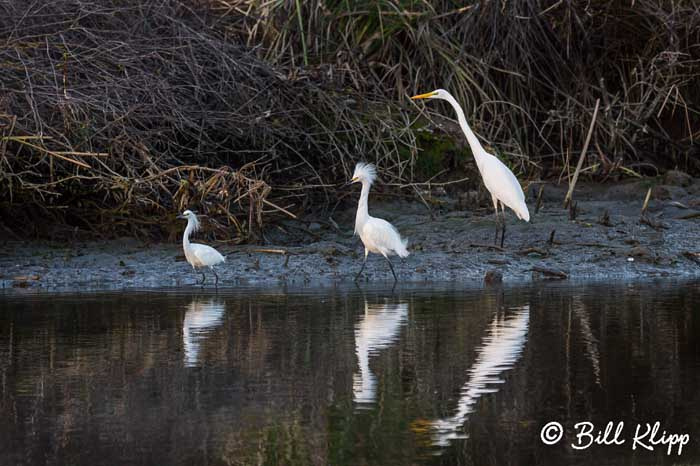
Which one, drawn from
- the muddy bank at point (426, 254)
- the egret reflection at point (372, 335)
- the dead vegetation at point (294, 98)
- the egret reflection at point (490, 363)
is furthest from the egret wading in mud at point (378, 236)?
the egret reflection at point (490, 363)

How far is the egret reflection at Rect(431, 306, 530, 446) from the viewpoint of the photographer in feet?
15.0

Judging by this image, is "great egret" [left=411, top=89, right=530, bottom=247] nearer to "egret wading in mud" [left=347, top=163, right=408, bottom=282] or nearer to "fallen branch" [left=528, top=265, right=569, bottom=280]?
"fallen branch" [left=528, top=265, right=569, bottom=280]

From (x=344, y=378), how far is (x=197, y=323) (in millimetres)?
2004

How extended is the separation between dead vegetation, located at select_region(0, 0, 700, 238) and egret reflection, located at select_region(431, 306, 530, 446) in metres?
3.99

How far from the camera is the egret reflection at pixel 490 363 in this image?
4.56 meters

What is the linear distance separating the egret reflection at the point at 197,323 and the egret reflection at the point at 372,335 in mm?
889

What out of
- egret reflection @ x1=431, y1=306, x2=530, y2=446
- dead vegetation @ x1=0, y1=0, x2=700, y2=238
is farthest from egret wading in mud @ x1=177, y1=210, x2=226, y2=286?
egret reflection @ x1=431, y1=306, x2=530, y2=446

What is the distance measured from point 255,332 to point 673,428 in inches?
120

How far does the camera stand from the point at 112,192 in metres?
10.9

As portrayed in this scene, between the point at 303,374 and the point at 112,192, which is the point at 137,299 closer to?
the point at 112,192

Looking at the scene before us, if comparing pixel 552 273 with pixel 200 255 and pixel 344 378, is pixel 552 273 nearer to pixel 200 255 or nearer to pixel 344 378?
pixel 200 255

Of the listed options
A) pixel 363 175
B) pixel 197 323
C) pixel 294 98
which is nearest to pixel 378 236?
pixel 363 175

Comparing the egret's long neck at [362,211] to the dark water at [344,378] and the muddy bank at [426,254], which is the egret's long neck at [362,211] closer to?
the muddy bank at [426,254]

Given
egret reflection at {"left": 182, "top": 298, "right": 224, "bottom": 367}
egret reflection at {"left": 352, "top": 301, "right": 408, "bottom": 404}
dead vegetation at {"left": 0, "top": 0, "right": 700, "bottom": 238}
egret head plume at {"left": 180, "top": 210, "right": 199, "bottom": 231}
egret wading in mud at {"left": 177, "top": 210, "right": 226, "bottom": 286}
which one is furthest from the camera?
dead vegetation at {"left": 0, "top": 0, "right": 700, "bottom": 238}
